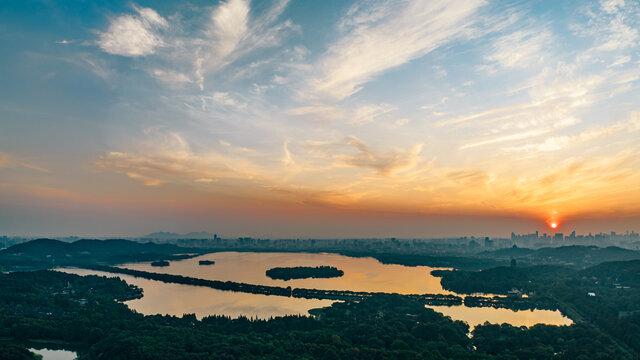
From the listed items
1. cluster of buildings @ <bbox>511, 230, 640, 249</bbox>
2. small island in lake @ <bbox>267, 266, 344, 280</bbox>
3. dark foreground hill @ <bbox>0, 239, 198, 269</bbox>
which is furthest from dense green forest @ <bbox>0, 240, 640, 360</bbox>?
cluster of buildings @ <bbox>511, 230, 640, 249</bbox>

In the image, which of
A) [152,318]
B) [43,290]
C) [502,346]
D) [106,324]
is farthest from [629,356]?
[43,290]

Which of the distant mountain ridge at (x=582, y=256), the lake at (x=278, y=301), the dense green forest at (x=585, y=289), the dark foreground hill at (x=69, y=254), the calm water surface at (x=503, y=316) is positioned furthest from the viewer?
the distant mountain ridge at (x=582, y=256)

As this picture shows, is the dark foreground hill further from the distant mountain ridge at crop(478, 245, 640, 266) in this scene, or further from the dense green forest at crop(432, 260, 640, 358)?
the distant mountain ridge at crop(478, 245, 640, 266)

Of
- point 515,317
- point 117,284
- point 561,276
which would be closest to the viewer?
point 515,317

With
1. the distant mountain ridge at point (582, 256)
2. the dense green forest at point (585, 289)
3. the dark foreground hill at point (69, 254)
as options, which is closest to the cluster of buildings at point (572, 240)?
the distant mountain ridge at point (582, 256)

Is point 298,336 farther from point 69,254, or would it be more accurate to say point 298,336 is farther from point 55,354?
point 69,254

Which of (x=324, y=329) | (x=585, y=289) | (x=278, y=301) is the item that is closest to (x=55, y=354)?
(x=324, y=329)

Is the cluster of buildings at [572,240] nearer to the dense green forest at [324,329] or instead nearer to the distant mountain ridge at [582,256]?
the distant mountain ridge at [582,256]

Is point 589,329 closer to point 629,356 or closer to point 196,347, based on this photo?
point 629,356
